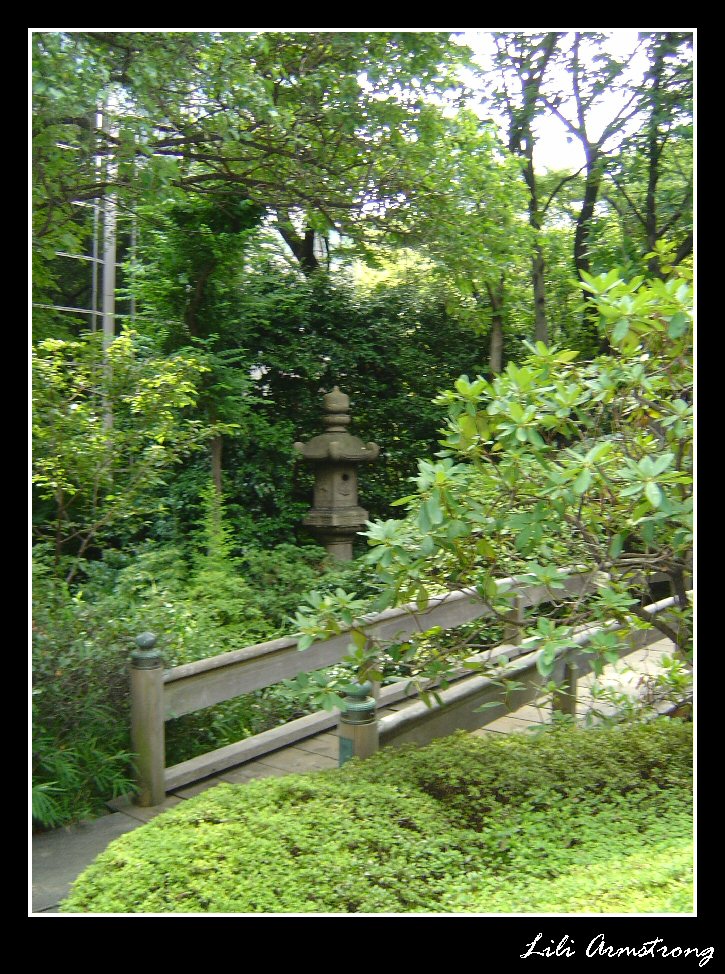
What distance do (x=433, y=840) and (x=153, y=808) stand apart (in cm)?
141

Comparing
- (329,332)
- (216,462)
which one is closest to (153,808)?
(216,462)

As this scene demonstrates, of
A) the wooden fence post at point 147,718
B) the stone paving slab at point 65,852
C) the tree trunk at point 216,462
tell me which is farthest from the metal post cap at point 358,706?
the tree trunk at point 216,462

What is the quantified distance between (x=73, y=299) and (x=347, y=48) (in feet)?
9.42

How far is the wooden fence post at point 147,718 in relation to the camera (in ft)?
11.1

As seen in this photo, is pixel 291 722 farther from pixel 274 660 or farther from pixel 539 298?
pixel 539 298

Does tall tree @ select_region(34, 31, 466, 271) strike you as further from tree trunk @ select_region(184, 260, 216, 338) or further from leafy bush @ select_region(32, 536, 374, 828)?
leafy bush @ select_region(32, 536, 374, 828)

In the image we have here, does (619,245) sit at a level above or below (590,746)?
above

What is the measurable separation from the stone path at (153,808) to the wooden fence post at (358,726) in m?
0.59

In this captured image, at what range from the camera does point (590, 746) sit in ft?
11.0

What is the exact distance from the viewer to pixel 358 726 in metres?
3.22

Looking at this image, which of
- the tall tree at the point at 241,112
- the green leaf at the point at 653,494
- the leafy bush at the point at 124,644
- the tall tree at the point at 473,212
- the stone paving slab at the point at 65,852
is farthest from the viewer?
the tall tree at the point at 473,212

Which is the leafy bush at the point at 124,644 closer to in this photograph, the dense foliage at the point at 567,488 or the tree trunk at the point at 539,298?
the dense foliage at the point at 567,488
